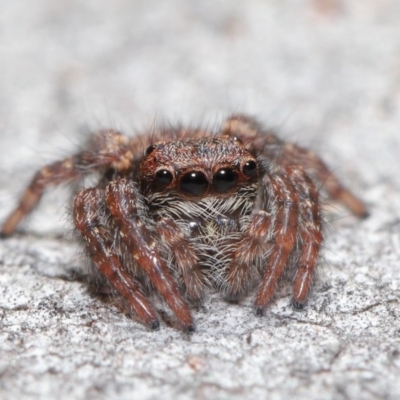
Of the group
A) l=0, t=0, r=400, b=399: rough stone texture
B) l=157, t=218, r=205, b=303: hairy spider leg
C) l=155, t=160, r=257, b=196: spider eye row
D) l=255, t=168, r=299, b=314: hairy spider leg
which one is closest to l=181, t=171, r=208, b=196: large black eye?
l=155, t=160, r=257, b=196: spider eye row

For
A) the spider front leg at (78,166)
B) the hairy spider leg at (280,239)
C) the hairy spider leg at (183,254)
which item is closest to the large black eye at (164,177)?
the hairy spider leg at (183,254)

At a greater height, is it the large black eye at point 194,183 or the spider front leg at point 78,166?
the large black eye at point 194,183

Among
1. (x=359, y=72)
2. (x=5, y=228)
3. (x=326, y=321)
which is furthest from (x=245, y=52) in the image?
(x=326, y=321)

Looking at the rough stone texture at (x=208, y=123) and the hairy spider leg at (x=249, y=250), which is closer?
the rough stone texture at (x=208, y=123)

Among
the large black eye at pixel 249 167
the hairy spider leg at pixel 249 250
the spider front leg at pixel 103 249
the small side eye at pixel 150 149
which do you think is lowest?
the spider front leg at pixel 103 249

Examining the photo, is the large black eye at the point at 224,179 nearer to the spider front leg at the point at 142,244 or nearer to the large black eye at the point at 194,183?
the large black eye at the point at 194,183

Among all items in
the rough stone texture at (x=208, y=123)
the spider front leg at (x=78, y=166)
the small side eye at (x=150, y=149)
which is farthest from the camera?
the spider front leg at (x=78, y=166)

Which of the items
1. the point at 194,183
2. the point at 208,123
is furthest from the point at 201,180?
the point at 208,123

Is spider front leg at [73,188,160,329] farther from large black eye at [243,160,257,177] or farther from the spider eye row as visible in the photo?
large black eye at [243,160,257,177]

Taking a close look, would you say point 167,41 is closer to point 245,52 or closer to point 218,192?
point 245,52
